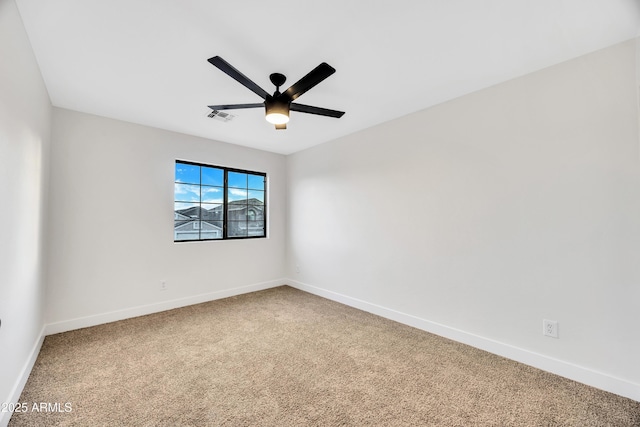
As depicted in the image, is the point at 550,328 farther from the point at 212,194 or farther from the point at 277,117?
the point at 212,194

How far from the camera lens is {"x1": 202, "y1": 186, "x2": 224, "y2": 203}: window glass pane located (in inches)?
162

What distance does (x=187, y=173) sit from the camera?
3961mm

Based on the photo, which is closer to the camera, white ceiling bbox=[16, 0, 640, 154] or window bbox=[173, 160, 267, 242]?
white ceiling bbox=[16, 0, 640, 154]

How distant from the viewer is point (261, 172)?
4707 millimetres

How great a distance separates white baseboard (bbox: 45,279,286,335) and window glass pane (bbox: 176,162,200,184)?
1.66 metres

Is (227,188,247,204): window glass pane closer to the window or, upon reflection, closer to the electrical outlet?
the window

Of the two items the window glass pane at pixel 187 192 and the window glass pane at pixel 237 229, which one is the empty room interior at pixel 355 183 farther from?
the window glass pane at pixel 237 229

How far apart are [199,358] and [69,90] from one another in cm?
278

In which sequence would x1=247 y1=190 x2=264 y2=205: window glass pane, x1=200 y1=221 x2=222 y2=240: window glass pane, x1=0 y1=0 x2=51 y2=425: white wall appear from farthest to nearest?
x1=247 y1=190 x2=264 y2=205: window glass pane
x1=200 y1=221 x2=222 y2=240: window glass pane
x1=0 y1=0 x2=51 y2=425: white wall

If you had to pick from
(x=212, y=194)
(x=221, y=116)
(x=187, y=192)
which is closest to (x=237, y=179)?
(x=212, y=194)

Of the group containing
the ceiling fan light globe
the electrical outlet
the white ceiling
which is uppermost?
the white ceiling

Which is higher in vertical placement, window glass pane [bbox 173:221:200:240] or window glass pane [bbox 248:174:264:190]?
window glass pane [bbox 248:174:264:190]

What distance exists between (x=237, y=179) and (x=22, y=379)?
3.16 m

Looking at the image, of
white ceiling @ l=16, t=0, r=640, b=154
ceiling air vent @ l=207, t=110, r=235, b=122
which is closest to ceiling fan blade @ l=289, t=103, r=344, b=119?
white ceiling @ l=16, t=0, r=640, b=154
